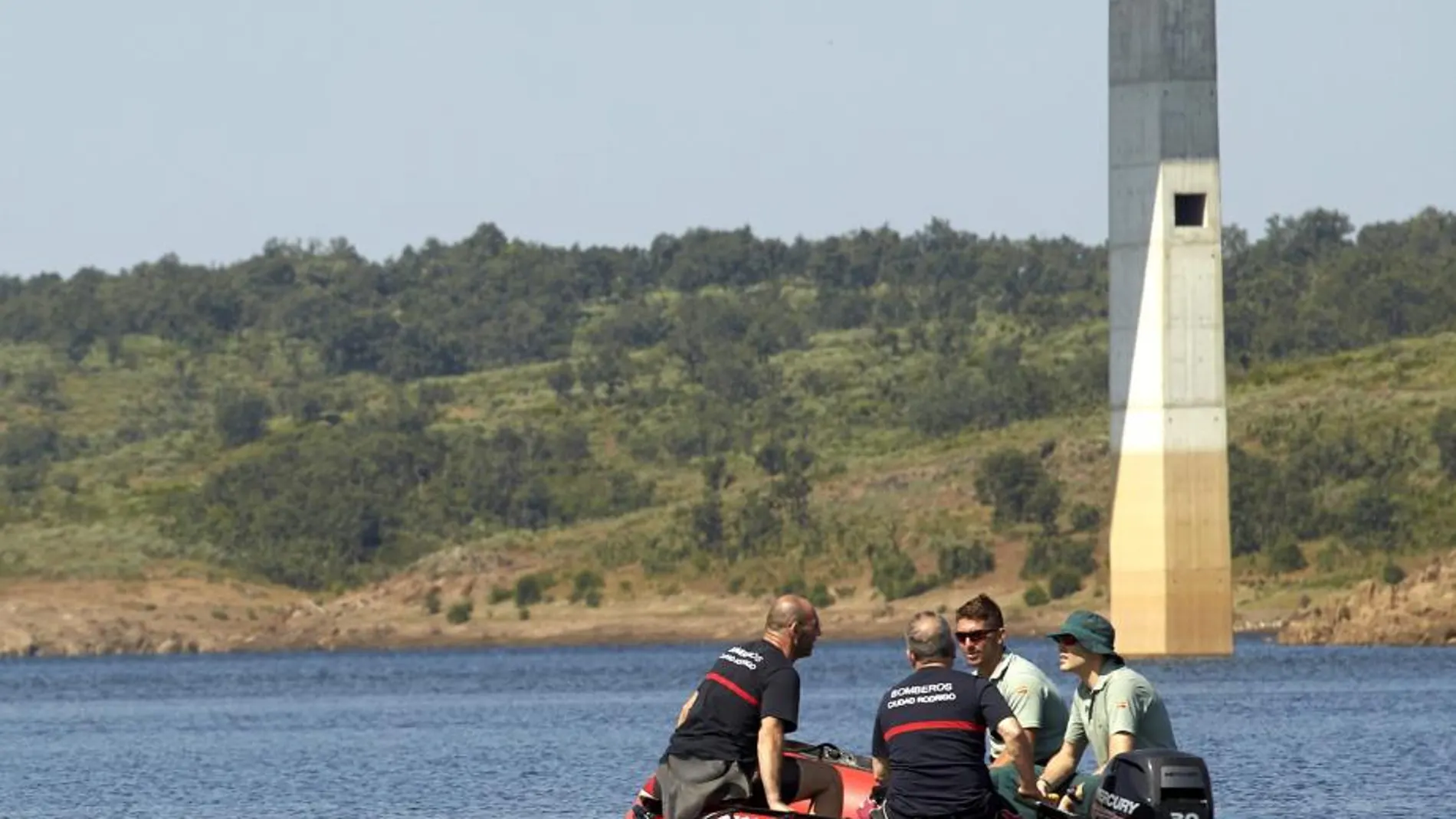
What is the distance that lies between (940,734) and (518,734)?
40452 mm

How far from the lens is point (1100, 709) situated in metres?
19.5

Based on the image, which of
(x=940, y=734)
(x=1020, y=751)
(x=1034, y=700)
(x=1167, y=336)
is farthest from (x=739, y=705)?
(x=1167, y=336)

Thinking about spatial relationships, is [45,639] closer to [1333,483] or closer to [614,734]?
[1333,483]

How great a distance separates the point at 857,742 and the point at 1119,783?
28829mm

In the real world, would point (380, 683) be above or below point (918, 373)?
below

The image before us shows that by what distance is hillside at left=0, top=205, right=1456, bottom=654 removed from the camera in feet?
433

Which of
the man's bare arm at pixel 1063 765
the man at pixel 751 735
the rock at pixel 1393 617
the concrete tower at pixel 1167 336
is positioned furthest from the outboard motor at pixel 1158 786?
the rock at pixel 1393 617

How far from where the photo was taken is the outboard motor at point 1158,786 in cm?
1884

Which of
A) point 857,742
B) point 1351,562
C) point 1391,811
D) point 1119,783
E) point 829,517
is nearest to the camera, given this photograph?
point 1119,783

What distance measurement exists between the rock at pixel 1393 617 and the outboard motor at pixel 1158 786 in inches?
3151

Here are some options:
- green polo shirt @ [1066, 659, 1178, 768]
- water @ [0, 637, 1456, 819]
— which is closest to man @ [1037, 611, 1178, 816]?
green polo shirt @ [1066, 659, 1178, 768]

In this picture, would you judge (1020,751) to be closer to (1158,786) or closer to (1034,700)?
(1158,786)

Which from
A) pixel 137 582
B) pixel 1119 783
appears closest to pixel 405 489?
pixel 137 582

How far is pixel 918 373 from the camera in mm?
186000
